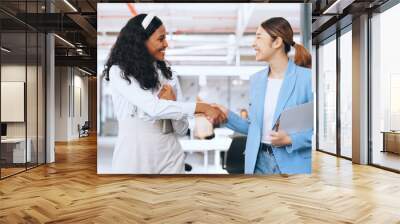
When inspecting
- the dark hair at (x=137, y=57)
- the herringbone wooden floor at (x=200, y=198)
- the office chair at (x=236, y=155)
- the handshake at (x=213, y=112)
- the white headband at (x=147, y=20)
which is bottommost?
the herringbone wooden floor at (x=200, y=198)

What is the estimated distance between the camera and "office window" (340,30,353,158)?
8.65m

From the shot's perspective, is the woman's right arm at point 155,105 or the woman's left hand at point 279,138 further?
the woman's left hand at point 279,138

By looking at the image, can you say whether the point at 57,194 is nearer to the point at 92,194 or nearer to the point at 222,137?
the point at 92,194

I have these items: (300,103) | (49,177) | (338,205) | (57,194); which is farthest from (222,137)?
(49,177)

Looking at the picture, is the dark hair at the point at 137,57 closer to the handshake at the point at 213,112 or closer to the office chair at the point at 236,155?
the handshake at the point at 213,112

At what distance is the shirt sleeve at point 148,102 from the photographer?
5.51 meters

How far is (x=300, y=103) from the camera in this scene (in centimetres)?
570

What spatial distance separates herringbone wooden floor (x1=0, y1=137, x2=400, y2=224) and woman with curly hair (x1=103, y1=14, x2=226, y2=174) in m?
0.35

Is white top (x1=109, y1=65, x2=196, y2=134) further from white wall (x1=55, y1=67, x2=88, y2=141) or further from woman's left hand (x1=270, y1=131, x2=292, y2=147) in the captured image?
white wall (x1=55, y1=67, x2=88, y2=141)

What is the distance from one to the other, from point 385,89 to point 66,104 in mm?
11501

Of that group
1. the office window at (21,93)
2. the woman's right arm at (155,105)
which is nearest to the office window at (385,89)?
the woman's right arm at (155,105)

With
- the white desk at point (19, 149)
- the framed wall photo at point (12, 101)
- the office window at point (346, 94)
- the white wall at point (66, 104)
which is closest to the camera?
the framed wall photo at point (12, 101)

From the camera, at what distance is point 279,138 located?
562 centimetres

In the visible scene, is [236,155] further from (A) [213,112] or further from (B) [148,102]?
(B) [148,102]
